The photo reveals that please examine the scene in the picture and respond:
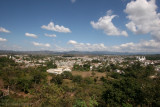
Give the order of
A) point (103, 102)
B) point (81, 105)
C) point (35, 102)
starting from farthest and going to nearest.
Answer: point (103, 102), point (35, 102), point (81, 105)

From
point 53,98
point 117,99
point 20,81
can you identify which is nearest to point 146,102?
point 117,99

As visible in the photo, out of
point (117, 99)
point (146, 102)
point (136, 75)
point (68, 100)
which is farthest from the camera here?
point (136, 75)

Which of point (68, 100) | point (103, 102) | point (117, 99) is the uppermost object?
point (68, 100)

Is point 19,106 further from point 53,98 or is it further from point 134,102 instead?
point 134,102

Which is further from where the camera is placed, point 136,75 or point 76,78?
point 136,75

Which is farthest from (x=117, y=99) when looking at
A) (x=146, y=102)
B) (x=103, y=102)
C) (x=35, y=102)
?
(x=35, y=102)

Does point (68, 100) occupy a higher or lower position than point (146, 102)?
higher

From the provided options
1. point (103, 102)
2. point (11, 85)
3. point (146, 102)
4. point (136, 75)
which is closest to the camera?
point (146, 102)

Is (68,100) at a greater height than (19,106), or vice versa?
(68,100)

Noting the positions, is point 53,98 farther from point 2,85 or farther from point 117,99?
point 2,85
